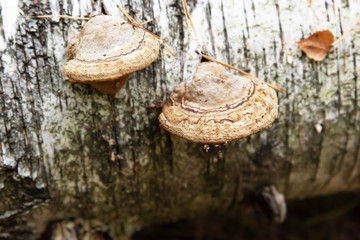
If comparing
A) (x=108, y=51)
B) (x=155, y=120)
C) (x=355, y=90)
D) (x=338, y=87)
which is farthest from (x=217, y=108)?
(x=355, y=90)

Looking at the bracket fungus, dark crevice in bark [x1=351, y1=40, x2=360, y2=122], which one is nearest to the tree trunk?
dark crevice in bark [x1=351, y1=40, x2=360, y2=122]

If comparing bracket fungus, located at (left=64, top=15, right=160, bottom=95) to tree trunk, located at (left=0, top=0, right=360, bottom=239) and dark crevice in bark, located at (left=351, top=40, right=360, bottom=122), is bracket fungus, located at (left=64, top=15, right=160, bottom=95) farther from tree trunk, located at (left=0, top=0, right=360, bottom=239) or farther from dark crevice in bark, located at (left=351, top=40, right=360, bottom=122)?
dark crevice in bark, located at (left=351, top=40, right=360, bottom=122)

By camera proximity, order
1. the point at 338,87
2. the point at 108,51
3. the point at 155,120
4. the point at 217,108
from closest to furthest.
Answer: the point at 108,51 → the point at 217,108 → the point at 155,120 → the point at 338,87

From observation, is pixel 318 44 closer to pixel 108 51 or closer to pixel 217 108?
pixel 217 108

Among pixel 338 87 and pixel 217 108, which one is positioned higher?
pixel 217 108

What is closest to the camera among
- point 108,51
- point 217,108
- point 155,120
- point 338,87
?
point 108,51

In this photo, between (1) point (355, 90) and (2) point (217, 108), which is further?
(1) point (355, 90)

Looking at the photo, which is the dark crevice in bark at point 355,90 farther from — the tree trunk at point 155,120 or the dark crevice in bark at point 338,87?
the dark crevice in bark at point 338,87

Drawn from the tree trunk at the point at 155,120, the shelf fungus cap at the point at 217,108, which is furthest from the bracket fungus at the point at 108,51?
the shelf fungus cap at the point at 217,108
